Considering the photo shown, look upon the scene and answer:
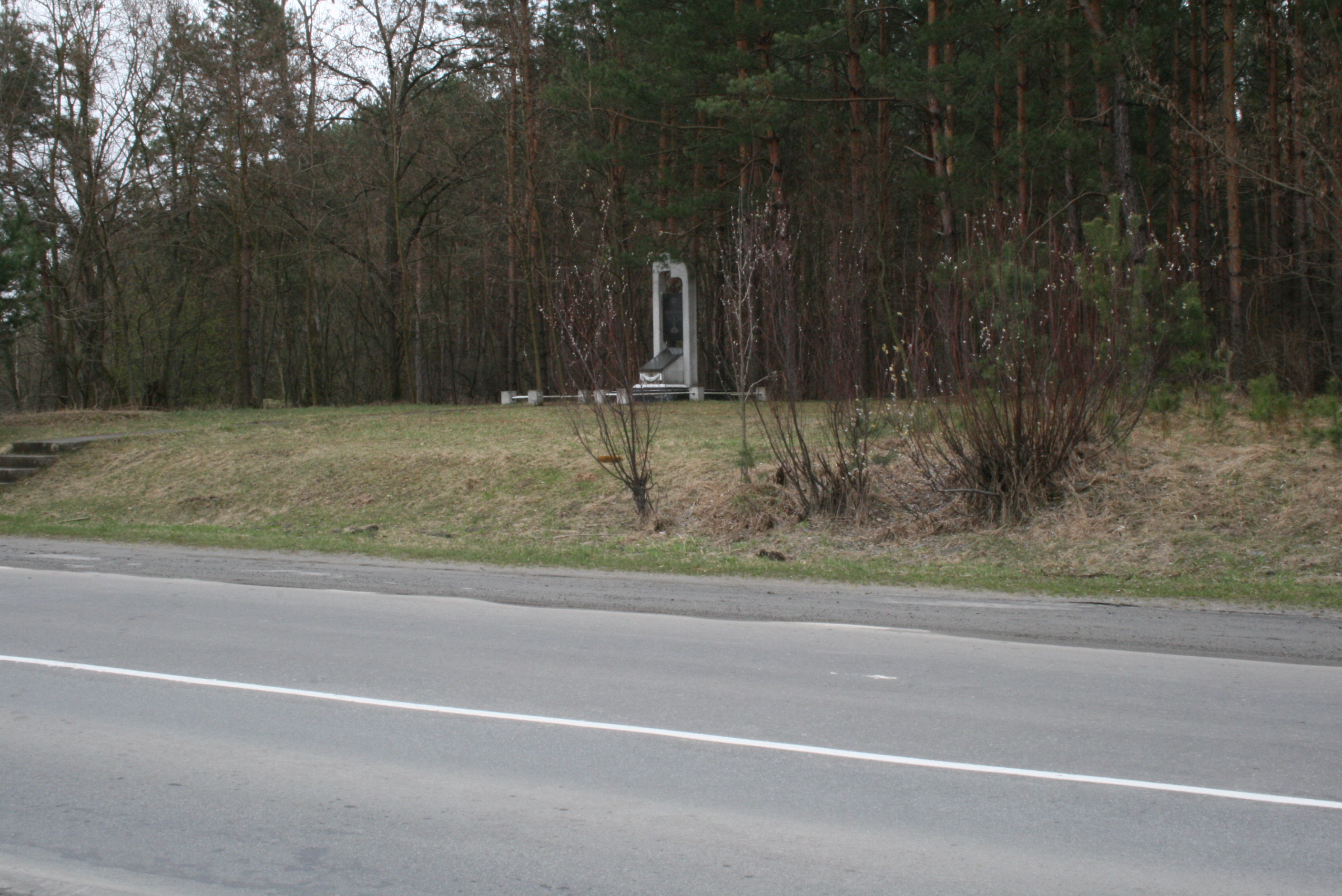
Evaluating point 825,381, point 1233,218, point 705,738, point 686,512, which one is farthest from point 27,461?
point 1233,218

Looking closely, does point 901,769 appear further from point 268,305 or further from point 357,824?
point 268,305

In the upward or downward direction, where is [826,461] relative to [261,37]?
downward

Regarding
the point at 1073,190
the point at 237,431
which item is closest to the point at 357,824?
the point at 237,431

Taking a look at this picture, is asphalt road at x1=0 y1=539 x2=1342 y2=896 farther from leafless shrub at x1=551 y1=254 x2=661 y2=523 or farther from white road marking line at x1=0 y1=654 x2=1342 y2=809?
leafless shrub at x1=551 y1=254 x2=661 y2=523

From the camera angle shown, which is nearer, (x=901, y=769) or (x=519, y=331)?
(x=901, y=769)

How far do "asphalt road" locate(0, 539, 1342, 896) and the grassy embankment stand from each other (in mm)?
2593

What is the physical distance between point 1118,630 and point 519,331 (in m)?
41.2

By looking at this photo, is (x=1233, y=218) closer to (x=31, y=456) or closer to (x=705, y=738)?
(x=705, y=738)

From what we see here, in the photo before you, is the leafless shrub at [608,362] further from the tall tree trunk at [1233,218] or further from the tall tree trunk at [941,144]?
the tall tree trunk at [1233,218]

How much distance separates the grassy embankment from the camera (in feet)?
41.9

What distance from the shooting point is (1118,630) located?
9.55 m

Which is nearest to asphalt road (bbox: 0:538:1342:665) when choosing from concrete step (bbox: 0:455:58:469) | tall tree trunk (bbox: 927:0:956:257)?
concrete step (bbox: 0:455:58:469)

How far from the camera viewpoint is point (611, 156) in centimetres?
3138

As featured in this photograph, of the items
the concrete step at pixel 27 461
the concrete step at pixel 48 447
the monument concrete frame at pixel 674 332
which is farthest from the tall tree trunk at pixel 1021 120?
the concrete step at pixel 27 461
